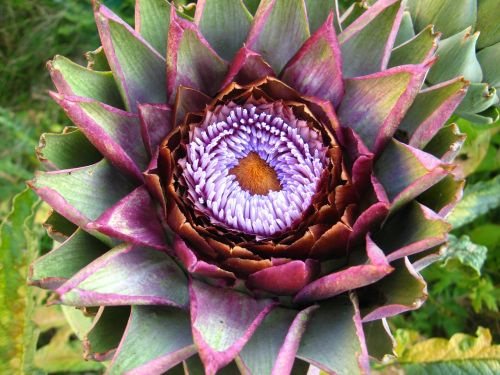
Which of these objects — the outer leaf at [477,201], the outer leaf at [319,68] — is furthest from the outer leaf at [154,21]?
the outer leaf at [477,201]

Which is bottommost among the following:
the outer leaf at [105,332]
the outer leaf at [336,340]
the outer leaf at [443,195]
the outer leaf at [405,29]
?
the outer leaf at [105,332]

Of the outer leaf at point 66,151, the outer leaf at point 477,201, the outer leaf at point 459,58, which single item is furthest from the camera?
the outer leaf at point 477,201

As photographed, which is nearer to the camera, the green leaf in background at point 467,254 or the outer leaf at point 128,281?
the outer leaf at point 128,281

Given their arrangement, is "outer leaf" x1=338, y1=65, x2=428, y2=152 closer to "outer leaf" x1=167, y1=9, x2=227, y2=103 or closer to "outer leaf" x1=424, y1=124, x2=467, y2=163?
"outer leaf" x1=424, y1=124, x2=467, y2=163

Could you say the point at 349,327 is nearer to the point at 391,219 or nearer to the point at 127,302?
the point at 391,219

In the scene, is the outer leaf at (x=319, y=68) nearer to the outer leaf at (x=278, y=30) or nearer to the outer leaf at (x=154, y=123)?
the outer leaf at (x=278, y=30)

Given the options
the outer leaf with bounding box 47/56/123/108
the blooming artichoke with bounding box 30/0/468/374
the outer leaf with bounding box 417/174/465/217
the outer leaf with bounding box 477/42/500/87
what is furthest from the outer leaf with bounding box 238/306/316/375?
the outer leaf with bounding box 477/42/500/87

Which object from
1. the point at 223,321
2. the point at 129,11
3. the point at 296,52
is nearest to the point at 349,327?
the point at 223,321
